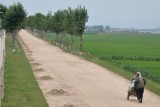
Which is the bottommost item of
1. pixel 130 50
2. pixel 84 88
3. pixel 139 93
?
pixel 130 50

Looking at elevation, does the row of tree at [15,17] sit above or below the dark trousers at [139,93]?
above

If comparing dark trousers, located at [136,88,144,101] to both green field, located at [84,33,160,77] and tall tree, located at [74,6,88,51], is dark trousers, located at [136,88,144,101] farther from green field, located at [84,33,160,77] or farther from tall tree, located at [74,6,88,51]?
tall tree, located at [74,6,88,51]

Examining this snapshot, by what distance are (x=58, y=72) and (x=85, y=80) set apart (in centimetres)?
499

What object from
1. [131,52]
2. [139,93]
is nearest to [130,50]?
[131,52]

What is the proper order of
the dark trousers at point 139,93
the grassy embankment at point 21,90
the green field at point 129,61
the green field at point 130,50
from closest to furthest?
the grassy embankment at point 21,90 → the dark trousers at point 139,93 → the green field at point 129,61 → the green field at point 130,50

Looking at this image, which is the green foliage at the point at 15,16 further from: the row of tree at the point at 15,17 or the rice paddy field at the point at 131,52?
the rice paddy field at the point at 131,52

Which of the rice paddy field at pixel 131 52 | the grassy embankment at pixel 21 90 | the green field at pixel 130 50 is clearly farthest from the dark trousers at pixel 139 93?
the green field at pixel 130 50

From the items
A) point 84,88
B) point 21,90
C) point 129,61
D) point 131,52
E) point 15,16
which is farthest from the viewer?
point 131,52

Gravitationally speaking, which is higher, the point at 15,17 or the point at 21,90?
the point at 15,17

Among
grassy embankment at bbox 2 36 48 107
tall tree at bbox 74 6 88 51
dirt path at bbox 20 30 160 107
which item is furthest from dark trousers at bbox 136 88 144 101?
tall tree at bbox 74 6 88 51

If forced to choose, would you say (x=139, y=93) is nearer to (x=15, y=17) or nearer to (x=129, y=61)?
(x=129, y=61)

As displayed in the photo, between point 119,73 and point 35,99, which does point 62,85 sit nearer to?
point 35,99

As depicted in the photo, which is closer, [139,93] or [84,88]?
[139,93]

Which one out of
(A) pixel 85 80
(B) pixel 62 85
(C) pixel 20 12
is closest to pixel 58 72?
(A) pixel 85 80
